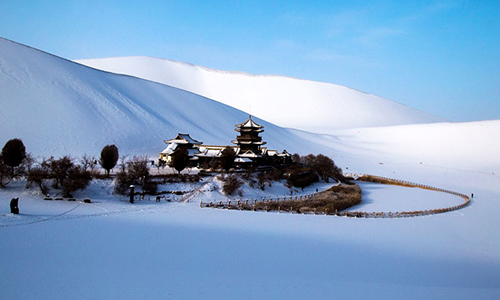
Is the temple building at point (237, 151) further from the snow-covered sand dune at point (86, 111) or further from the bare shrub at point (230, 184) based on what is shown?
the snow-covered sand dune at point (86, 111)

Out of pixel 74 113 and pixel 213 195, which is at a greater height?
pixel 74 113

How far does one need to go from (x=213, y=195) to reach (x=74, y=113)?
90.8ft

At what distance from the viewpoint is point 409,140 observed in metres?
73.6

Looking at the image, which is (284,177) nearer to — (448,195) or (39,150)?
(448,195)

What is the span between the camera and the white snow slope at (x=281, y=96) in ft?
399

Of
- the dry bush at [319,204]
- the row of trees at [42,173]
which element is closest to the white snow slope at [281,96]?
the dry bush at [319,204]

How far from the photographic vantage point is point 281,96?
139 m

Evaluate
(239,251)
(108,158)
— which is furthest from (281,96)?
(239,251)

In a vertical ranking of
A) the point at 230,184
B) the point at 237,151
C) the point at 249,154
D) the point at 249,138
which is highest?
the point at 249,138

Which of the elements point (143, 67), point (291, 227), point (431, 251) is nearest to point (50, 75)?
point (291, 227)

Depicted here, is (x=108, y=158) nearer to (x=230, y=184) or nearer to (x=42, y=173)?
(x=42, y=173)

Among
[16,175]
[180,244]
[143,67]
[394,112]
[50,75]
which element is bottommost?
[180,244]

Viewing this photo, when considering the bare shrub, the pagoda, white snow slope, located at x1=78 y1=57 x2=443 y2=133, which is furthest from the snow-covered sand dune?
white snow slope, located at x1=78 y1=57 x2=443 y2=133

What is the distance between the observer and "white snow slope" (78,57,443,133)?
399ft
